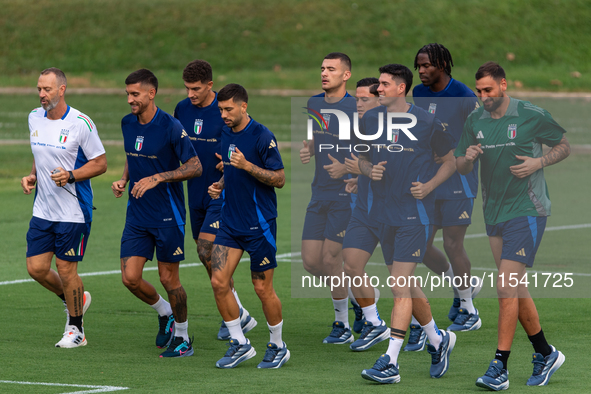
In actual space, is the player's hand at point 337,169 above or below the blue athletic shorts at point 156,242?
above

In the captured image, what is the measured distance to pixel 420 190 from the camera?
7.65 meters

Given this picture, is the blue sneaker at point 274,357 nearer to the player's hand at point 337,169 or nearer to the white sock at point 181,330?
the white sock at point 181,330

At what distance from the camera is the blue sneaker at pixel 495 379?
22.6 ft

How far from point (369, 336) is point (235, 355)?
58.3 inches

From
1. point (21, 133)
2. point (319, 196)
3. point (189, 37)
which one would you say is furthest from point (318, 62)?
point (319, 196)

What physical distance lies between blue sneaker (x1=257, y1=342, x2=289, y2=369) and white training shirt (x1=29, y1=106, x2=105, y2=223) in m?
2.21

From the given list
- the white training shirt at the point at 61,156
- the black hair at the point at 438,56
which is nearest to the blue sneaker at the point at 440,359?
the black hair at the point at 438,56

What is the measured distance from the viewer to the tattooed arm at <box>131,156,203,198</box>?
815 cm

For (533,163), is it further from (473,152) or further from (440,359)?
(440,359)

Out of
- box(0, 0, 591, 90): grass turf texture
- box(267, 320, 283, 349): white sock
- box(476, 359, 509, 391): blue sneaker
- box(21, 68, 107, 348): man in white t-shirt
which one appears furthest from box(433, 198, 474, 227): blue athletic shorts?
box(0, 0, 591, 90): grass turf texture

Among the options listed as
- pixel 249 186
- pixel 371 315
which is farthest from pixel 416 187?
pixel 371 315

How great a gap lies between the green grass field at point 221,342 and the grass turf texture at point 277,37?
27.9 meters

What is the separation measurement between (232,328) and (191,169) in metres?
1.48

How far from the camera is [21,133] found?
31141 mm
